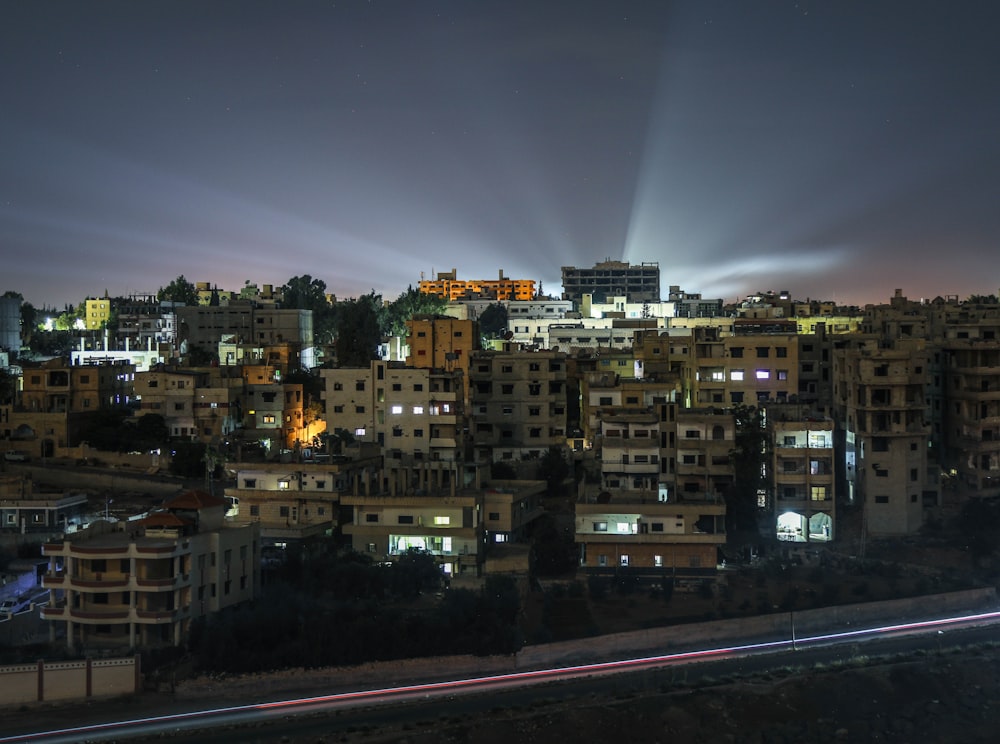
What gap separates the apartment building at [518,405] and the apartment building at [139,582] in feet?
42.0

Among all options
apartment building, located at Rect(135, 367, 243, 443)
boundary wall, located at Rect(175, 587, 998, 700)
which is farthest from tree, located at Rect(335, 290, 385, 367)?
boundary wall, located at Rect(175, 587, 998, 700)

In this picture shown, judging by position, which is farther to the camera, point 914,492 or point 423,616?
point 914,492

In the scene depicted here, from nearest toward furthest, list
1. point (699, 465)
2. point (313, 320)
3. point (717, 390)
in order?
point (699, 465), point (717, 390), point (313, 320)

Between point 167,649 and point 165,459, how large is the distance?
12.9 meters

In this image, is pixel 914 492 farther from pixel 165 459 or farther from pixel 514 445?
pixel 165 459

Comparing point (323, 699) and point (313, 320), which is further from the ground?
point (313, 320)

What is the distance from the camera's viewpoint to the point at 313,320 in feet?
182

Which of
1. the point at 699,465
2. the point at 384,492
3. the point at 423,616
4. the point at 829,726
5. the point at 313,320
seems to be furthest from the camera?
the point at 313,320

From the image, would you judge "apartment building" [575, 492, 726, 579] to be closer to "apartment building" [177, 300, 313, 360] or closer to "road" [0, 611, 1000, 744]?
"road" [0, 611, 1000, 744]

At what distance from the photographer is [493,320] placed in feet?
195

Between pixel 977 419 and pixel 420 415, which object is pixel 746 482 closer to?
pixel 977 419

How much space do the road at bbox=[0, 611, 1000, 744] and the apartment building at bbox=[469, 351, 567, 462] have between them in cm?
1224

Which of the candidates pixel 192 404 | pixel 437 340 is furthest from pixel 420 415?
pixel 192 404

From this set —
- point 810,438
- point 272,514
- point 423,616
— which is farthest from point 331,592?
point 810,438
